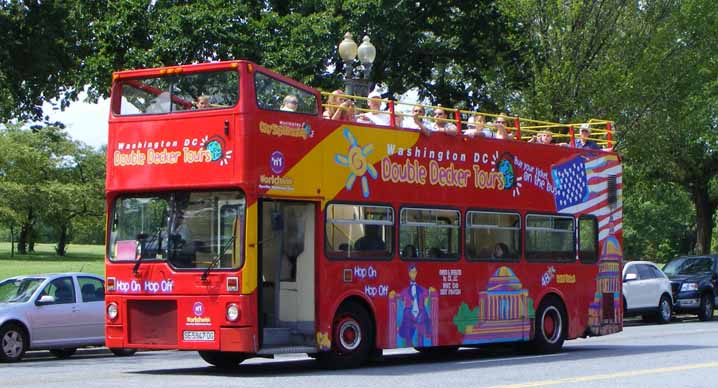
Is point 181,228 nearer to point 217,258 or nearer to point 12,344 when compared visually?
point 217,258

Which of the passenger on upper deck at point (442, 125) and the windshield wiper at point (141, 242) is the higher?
the passenger on upper deck at point (442, 125)

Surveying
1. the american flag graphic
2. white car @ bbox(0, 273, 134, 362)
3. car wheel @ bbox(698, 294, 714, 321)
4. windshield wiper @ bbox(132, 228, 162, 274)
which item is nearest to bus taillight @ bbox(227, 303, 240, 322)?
windshield wiper @ bbox(132, 228, 162, 274)

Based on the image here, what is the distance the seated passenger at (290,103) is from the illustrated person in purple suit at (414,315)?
3177mm

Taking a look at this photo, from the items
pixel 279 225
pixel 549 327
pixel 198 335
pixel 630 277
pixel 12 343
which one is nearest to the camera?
pixel 198 335

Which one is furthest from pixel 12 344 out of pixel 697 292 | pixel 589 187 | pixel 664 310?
pixel 697 292

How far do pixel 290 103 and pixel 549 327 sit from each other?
712cm

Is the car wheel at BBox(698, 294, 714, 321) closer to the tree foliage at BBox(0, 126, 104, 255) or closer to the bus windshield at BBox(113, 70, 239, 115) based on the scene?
the bus windshield at BBox(113, 70, 239, 115)

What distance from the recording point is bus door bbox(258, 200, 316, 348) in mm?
15273

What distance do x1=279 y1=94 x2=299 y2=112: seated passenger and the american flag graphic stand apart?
634cm

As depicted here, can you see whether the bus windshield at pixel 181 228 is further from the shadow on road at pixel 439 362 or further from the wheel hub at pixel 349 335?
→ the wheel hub at pixel 349 335

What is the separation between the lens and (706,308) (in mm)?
33625

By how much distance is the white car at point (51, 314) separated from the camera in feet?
63.4

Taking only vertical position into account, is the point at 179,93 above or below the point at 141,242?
above

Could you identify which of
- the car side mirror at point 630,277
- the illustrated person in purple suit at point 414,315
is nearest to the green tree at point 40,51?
the illustrated person in purple suit at point 414,315
